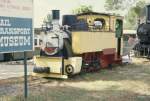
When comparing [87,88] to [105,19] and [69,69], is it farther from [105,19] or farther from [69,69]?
[105,19]

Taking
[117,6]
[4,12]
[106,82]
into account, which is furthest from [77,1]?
[4,12]

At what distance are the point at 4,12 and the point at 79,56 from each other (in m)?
7.70

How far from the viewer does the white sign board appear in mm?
9758

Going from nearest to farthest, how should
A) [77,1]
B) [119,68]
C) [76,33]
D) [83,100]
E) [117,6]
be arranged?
[83,100] → [76,33] → [119,68] → [117,6] → [77,1]

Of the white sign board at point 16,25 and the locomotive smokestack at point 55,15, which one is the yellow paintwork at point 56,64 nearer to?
the locomotive smokestack at point 55,15

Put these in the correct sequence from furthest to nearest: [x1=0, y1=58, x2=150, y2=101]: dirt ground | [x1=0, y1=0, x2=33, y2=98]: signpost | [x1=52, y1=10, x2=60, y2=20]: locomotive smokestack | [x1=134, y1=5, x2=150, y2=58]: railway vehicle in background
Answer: [x1=134, y1=5, x2=150, y2=58]: railway vehicle in background
[x1=52, y1=10, x2=60, y2=20]: locomotive smokestack
[x1=0, y1=58, x2=150, y2=101]: dirt ground
[x1=0, y1=0, x2=33, y2=98]: signpost

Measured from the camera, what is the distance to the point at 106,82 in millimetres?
15680

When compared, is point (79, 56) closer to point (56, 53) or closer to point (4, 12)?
point (56, 53)

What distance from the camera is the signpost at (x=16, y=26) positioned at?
32.0ft

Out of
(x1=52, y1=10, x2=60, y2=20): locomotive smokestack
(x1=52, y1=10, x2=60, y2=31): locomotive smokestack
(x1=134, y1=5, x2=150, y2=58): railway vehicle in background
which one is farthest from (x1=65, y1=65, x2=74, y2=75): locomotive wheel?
(x1=134, y1=5, x2=150, y2=58): railway vehicle in background

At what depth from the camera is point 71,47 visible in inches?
656

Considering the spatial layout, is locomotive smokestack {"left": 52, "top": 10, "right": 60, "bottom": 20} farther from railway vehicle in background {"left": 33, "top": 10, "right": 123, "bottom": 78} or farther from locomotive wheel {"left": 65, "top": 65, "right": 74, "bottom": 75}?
locomotive wheel {"left": 65, "top": 65, "right": 74, "bottom": 75}

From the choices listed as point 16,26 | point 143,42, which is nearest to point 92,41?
point 16,26

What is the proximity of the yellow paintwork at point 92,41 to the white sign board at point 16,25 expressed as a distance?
6055mm
